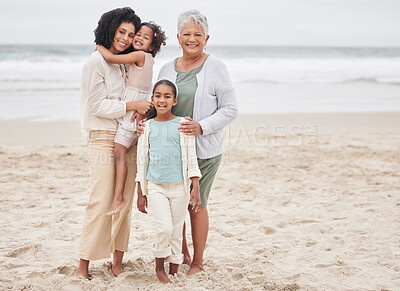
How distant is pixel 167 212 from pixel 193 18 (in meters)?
1.28

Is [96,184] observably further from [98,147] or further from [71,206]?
[71,206]

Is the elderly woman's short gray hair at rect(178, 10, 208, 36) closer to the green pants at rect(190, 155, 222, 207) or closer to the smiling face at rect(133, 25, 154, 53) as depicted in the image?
the smiling face at rect(133, 25, 154, 53)

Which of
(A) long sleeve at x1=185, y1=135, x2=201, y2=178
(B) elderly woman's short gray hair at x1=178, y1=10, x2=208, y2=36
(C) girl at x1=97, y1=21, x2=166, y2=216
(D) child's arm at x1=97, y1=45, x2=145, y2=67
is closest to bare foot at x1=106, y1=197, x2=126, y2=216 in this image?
(C) girl at x1=97, y1=21, x2=166, y2=216

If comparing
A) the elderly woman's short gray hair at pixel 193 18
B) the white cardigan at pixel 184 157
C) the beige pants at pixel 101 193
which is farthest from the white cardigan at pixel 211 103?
the beige pants at pixel 101 193

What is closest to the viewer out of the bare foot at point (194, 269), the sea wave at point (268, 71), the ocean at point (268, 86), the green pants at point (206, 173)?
the green pants at point (206, 173)

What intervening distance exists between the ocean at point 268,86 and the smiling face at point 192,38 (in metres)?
6.77

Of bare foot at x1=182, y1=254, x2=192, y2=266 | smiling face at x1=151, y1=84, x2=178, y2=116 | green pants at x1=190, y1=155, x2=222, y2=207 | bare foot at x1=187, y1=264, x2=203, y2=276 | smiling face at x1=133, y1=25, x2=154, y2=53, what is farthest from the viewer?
bare foot at x1=182, y1=254, x2=192, y2=266

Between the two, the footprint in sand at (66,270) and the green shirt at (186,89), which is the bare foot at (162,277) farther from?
the green shirt at (186,89)

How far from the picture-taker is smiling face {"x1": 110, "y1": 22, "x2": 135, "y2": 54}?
282cm

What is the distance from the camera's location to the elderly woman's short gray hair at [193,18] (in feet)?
9.25

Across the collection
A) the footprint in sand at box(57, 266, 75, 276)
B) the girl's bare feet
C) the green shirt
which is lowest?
the footprint in sand at box(57, 266, 75, 276)

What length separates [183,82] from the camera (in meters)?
2.92

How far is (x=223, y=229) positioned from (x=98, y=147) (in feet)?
5.63

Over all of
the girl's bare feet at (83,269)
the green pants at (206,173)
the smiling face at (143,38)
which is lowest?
the girl's bare feet at (83,269)
